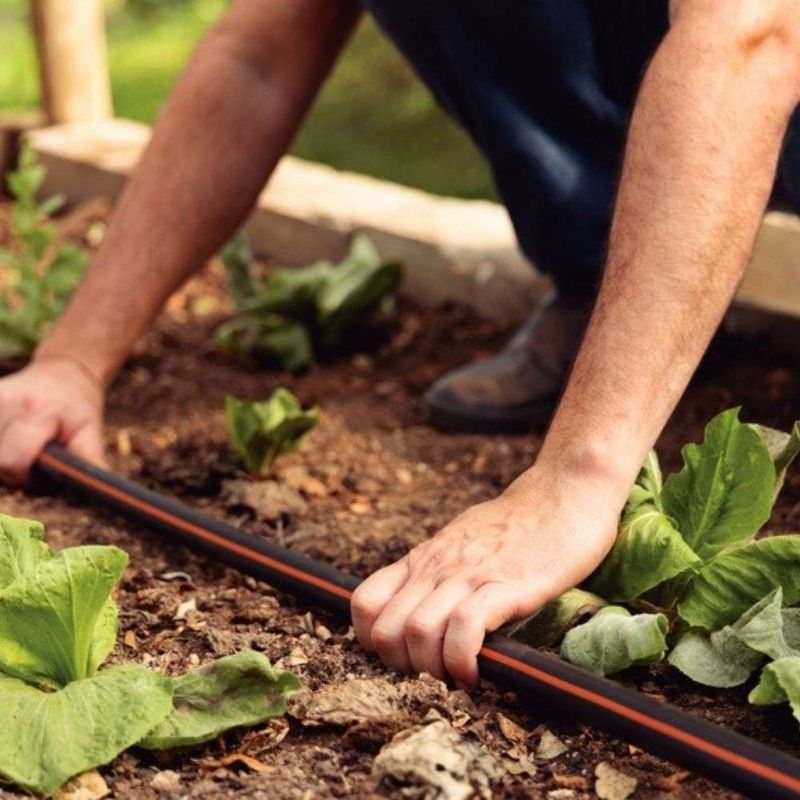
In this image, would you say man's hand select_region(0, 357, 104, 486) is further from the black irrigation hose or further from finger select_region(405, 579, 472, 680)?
finger select_region(405, 579, 472, 680)

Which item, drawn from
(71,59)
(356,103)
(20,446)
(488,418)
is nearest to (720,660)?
(488,418)

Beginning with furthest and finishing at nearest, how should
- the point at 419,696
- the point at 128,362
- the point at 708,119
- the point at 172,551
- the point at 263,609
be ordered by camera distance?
the point at 128,362
the point at 172,551
the point at 263,609
the point at 708,119
the point at 419,696

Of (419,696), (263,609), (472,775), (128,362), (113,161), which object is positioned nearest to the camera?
(472,775)

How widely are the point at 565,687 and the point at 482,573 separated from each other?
16 centimetres

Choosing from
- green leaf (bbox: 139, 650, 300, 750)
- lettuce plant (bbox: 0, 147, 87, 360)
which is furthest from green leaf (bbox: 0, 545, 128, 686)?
lettuce plant (bbox: 0, 147, 87, 360)

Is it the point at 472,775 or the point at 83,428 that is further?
the point at 83,428

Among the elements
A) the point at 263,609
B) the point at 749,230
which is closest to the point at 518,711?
the point at 263,609

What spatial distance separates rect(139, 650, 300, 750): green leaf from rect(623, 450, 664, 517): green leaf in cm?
47

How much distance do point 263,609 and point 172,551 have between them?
0.95 ft

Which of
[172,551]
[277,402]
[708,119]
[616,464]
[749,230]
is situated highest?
[708,119]

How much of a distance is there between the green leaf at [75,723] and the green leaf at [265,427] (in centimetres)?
81

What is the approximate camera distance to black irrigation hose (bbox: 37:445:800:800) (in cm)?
135

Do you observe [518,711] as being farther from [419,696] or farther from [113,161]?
[113,161]

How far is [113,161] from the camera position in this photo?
404 centimetres
